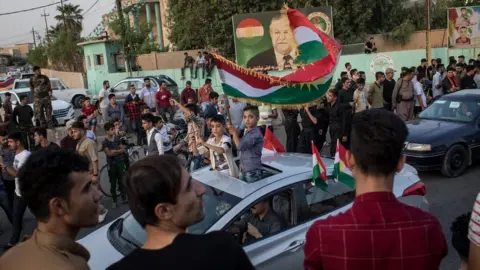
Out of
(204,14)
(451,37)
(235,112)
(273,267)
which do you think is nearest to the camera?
(273,267)

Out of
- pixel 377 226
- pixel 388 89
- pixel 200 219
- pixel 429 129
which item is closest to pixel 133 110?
pixel 388 89

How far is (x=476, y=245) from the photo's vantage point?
1.95 metres

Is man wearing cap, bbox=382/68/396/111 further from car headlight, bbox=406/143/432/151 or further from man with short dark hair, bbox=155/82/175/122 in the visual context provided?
man with short dark hair, bbox=155/82/175/122

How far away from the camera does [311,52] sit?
7.57 m

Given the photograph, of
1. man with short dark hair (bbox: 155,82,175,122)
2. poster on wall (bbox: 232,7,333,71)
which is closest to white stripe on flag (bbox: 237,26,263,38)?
poster on wall (bbox: 232,7,333,71)

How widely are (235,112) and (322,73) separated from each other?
3.21m

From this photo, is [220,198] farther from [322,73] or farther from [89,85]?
[89,85]

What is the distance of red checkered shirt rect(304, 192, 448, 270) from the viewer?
183 centimetres

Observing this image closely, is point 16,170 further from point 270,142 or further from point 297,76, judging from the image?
point 297,76

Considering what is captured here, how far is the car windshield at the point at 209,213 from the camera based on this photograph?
12.8ft

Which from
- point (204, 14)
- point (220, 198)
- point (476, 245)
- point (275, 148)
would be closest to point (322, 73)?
point (275, 148)

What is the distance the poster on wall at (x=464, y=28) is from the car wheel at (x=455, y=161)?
56.5 ft

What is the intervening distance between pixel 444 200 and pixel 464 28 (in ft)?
64.2

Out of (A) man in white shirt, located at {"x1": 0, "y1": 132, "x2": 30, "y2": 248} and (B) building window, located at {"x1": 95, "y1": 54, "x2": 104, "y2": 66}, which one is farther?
(B) building window, located at {"x1": 95, "y1": 54, "x2": 104, "y2": 66}
